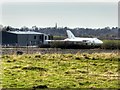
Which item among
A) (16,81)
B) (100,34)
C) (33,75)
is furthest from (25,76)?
(100,34)

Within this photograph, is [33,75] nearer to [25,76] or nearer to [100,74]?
[25,76]

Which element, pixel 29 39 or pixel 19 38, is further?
pixel 29 39

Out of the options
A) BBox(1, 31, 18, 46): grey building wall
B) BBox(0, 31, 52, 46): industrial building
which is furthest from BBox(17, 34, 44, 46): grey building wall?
BBox(1, 31, 18, 46): grey building wall

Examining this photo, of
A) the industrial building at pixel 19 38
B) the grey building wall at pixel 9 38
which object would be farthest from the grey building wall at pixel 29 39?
the grey building wall at pixel 9 38

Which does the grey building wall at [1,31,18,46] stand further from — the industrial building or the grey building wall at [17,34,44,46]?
the grey building wall at [17,34,44,46]

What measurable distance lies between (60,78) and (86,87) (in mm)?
1587

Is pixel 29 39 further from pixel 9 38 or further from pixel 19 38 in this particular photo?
pixel 9 38

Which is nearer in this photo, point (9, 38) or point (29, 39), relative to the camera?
point (9, 38)

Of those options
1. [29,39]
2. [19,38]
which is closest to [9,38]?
[19,38]

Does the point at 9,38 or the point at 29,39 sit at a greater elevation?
the point at 9,38

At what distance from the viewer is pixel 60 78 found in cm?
941

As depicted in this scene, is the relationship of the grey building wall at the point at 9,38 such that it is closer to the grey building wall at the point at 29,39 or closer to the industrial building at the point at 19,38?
the industrial building at the point at 19,38

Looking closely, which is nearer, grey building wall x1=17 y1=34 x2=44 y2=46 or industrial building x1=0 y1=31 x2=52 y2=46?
industrial building x1=0 y1=31 x2=52 y2=46

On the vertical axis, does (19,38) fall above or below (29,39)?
above
